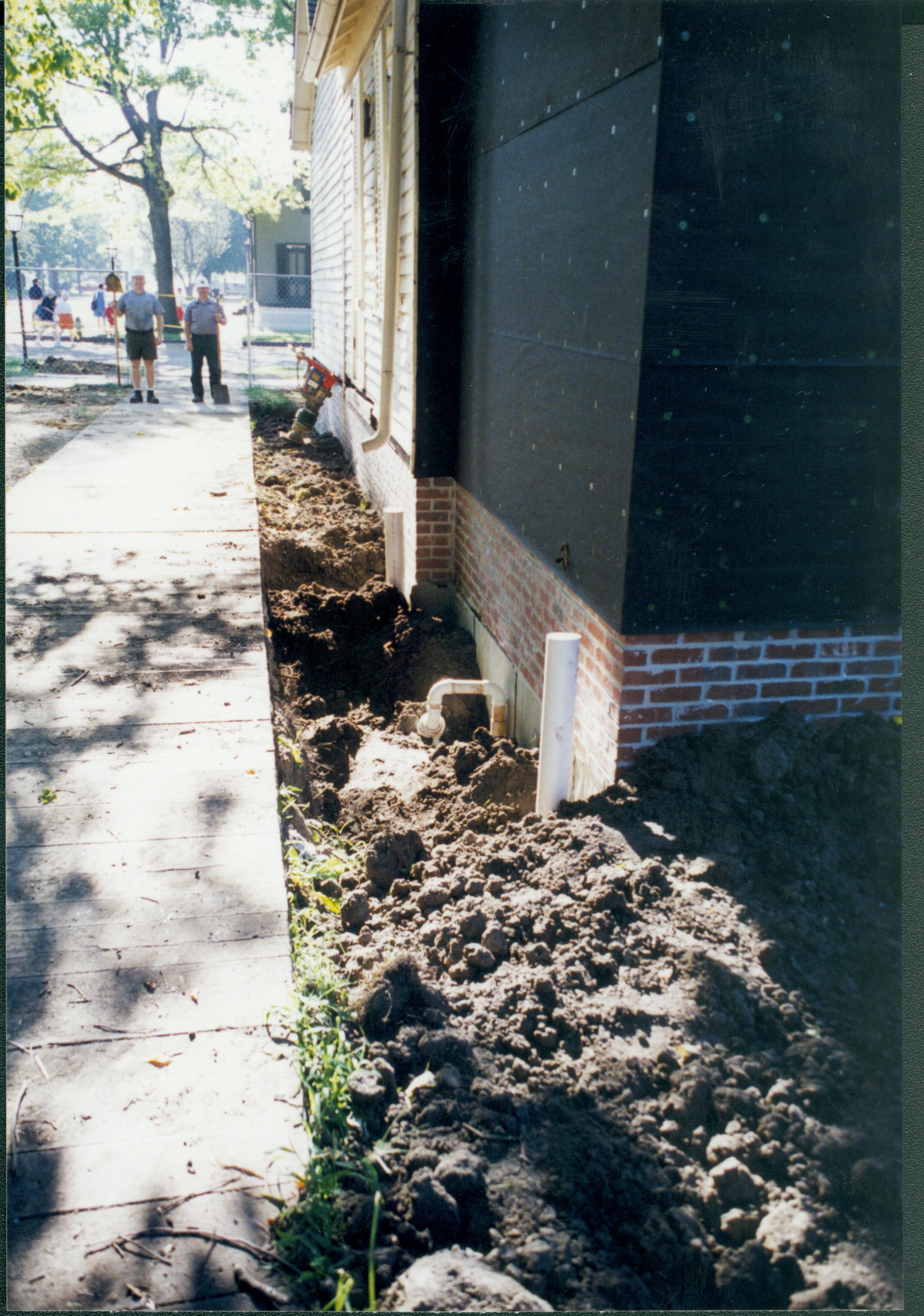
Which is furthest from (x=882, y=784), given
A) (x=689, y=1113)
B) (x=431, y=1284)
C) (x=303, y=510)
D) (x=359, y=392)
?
(x=359, y=392)

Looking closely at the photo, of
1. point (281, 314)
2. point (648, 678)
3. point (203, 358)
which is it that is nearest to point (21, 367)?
point (203, 358)

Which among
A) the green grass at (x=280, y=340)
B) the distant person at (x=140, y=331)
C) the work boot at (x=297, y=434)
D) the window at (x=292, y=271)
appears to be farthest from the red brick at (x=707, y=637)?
the window at (x=292, y=271)

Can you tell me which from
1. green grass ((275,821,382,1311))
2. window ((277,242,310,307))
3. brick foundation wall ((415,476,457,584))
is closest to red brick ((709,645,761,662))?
green grass ((275,821,382,1311))

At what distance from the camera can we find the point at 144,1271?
189cm

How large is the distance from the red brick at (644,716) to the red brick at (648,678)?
0.10m

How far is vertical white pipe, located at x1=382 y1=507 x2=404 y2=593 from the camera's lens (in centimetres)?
694

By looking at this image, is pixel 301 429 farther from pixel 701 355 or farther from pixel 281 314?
pixel 281 314

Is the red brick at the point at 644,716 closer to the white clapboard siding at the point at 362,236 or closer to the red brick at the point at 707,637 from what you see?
the red brick at the point at 707,637

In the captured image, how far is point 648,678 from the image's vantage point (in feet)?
11.2

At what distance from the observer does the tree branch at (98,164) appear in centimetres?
3139

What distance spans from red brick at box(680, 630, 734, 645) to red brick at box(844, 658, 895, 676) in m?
0.52

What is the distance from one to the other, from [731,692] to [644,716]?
35 cm

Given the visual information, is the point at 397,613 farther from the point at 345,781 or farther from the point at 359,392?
the point at 359,392

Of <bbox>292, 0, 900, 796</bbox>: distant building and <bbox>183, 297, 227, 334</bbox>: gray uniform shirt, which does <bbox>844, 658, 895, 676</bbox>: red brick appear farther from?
<bbox>183, 297, 227, 334</bbox>: gray uniform shirt
